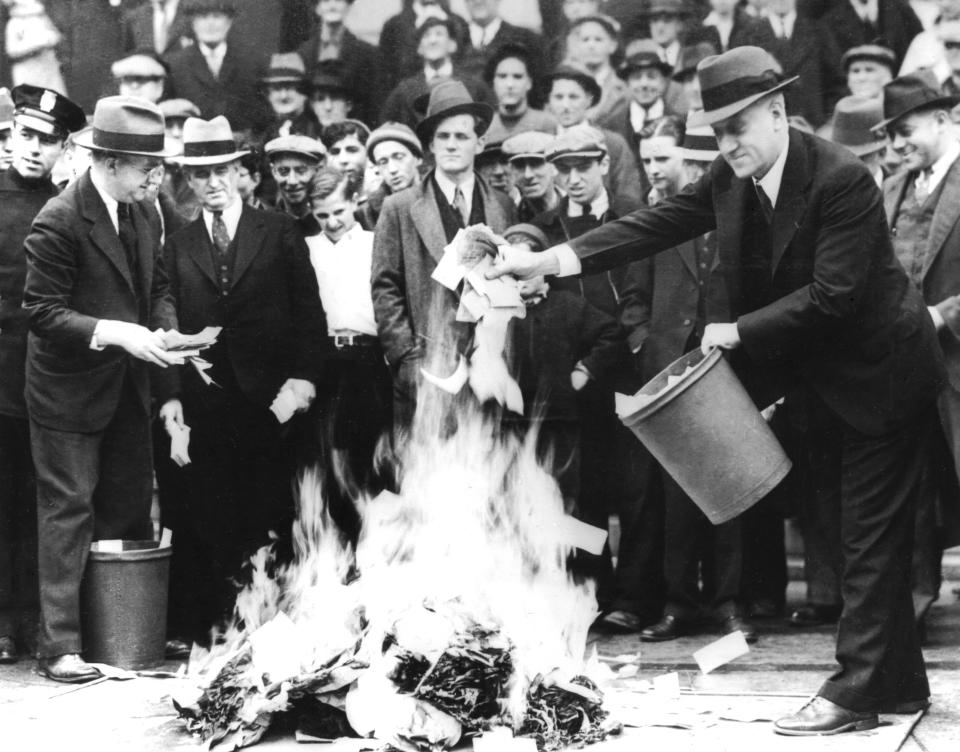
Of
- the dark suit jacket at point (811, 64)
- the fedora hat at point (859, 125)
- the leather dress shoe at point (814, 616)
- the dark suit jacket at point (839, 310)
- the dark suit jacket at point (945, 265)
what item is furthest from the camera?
the dark suit jacket at point (811, 64)

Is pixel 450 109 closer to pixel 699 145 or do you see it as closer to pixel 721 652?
pixel 699 145

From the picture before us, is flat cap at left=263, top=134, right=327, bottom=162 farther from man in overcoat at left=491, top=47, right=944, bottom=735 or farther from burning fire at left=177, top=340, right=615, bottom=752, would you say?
man in overcoat at left=491, top=47, right=944, bottom=735

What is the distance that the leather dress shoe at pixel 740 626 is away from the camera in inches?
284

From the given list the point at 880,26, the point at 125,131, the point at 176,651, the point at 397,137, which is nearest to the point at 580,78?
the point at 397,137

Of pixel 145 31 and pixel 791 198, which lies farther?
pixel 145 31

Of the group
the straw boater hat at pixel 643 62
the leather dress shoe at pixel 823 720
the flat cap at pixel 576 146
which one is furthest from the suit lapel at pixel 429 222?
the leather dress shoe at pixel 823 720

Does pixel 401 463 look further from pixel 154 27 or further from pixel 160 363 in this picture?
pixel 154 27

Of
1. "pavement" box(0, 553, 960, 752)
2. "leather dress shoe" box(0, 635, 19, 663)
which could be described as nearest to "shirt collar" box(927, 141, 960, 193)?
"pavement" box(0, 553, 960, 752)

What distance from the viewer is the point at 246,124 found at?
9023 millimetres

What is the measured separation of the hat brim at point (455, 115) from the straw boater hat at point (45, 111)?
1.87m

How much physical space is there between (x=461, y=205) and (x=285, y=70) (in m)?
2.28

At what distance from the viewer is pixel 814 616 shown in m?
7.60

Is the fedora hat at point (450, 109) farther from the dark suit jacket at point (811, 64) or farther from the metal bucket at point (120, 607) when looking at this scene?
the metal bucket at point (120, 607)

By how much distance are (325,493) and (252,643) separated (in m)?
2.00
